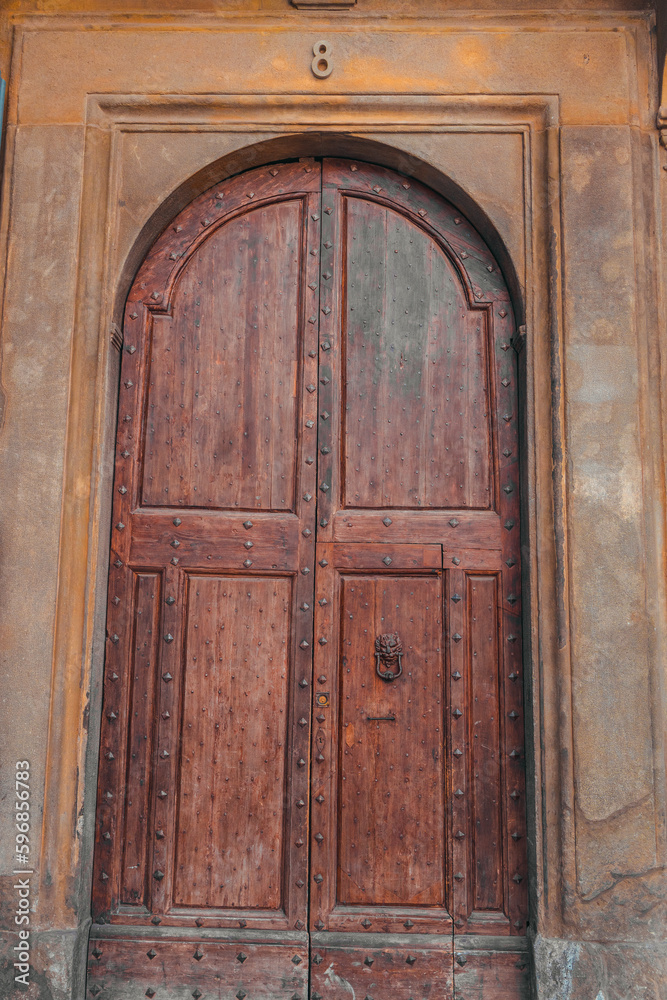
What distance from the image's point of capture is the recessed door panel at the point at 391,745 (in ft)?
10.0

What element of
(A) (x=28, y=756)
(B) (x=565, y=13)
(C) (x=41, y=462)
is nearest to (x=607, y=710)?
(A) (x=28, y=756)

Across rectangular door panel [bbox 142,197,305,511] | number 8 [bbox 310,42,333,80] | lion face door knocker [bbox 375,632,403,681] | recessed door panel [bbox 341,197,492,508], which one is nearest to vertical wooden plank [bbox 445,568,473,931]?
lion face door knocker [bbox 375,632,403,681]

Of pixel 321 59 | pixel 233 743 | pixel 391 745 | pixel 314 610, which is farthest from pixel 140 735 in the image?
pixel 321 59

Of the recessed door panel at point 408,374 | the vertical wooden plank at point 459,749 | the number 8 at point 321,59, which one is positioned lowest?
the vertical wooden plank at point 459,749

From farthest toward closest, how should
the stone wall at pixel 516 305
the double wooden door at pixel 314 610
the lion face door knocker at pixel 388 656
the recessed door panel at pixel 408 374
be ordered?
the recessed door panel at pixel 408 374 → the lion face door knocker at pixel 388 656 → the double wooden door at pixel 314 610 → the stone wall at pixel 516 305

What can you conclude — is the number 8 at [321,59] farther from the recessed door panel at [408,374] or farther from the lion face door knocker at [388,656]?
the lion face door knocker at [388,656]

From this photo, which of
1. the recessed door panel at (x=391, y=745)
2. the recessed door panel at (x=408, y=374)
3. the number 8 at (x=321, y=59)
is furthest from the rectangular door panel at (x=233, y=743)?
the number 8 at (x=321, y=59)

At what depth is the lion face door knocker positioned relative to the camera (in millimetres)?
3133

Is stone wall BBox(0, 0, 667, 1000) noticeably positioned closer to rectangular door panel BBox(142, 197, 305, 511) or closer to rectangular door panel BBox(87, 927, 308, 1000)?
rectangular door panel BBox(87, 927, 308, 1000)

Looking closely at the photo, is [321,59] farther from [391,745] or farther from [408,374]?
[391,745]

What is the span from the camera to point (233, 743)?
10.3 ft

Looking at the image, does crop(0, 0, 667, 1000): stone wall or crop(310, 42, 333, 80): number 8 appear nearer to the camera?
crop(0, 0, 667, 1000): stone wall

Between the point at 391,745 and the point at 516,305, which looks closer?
the point at 391,745

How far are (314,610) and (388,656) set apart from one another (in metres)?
0.34
